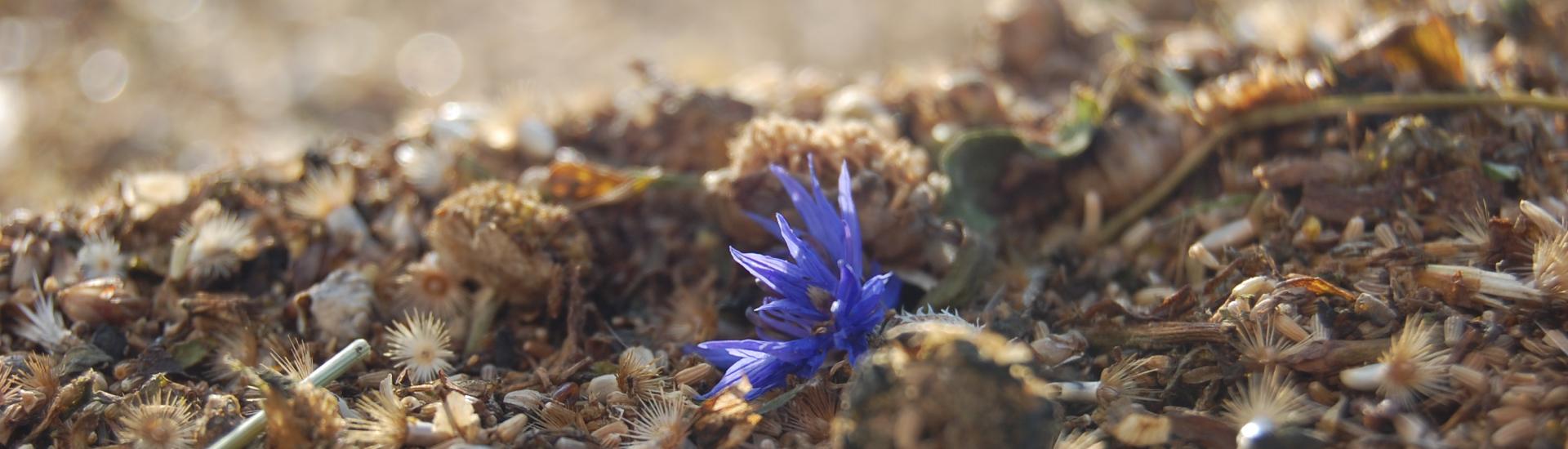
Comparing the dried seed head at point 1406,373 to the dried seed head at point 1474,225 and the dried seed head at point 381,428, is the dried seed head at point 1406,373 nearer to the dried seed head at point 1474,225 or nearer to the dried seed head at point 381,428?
the dried seed head at point 1474,225

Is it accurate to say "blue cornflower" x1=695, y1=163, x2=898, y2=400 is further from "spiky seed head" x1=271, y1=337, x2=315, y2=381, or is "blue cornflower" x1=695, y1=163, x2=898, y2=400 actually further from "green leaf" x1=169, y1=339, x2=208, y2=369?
"green leaf" x1=169, y1=339, x2=208, y2=369

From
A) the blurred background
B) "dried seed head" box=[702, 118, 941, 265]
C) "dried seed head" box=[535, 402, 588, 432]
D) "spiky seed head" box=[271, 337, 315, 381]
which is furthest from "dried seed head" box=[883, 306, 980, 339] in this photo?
the blurred background

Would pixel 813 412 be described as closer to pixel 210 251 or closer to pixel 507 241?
pixel 507 241

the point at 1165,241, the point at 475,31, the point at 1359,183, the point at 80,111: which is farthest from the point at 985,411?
the point at 475,31

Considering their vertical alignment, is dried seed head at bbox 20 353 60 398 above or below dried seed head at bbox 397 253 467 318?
above

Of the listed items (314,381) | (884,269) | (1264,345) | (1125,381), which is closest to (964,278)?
(884,269)

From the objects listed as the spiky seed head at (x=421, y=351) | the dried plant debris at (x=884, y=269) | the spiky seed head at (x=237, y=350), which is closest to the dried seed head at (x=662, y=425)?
the dried plant debris at (x=884, y=269)

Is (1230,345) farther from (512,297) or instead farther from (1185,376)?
(512,297)
